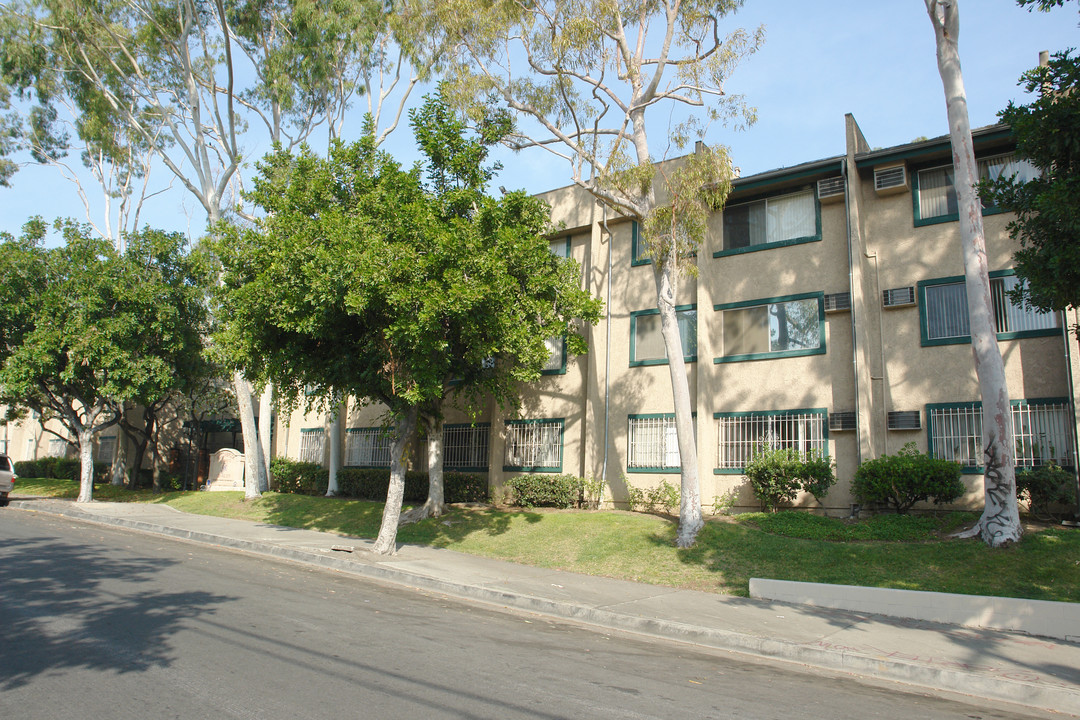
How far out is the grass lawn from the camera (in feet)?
35.7

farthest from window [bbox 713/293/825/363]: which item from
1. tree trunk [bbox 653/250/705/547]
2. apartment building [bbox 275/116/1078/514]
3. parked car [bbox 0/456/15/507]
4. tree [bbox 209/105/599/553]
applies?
parked car [bbox 0/456/15/507]

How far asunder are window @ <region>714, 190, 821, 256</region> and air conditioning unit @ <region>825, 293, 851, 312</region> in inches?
59.9

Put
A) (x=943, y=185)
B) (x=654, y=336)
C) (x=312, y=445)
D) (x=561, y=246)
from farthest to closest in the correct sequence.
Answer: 1. (x=312, y=445)
2. (x=561, y=246)
3. (x=654, y=336)
4. (x=943, y=185)

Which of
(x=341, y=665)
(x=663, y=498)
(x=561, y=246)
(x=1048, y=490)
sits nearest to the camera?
(x=341, y=665)

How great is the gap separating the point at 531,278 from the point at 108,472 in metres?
30.2

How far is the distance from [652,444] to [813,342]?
178 inches

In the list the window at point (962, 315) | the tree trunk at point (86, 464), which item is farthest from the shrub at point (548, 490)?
the tree trunk at point (86, 464)

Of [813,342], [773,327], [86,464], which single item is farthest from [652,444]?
[86,464]

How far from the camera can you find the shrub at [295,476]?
25.6 m

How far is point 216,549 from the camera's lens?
1530 cm

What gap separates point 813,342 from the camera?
16.6m

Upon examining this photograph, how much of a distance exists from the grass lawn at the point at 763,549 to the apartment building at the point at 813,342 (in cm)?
180

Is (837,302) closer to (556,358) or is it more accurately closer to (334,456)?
(556,358)

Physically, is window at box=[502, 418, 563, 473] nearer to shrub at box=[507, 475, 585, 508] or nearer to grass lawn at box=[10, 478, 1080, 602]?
shrub at box=[507, 475, 585, 508]
